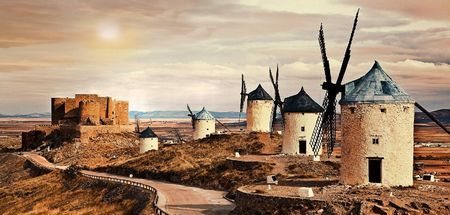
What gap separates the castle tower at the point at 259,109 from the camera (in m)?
75.2

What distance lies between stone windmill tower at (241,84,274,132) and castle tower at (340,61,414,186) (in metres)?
40.7

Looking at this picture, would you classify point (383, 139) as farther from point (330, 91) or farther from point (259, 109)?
point (259, 109)

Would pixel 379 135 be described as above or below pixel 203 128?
above

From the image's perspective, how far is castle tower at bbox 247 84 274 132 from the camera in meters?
75.2

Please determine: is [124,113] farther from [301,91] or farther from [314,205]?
[314,205]

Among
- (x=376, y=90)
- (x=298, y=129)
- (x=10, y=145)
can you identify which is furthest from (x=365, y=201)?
(x=10, y=145)

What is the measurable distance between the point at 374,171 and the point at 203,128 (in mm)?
52236

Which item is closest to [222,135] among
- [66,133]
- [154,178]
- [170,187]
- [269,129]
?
[269,129]

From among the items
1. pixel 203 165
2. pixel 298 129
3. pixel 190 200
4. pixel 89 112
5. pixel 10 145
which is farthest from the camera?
pixel 10 145

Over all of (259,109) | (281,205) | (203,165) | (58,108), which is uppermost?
(58,108)

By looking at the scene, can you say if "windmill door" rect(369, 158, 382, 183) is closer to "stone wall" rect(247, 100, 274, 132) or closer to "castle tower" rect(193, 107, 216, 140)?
"stone wall" rect(247, 100, 274, 132)

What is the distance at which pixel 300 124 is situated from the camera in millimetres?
57094

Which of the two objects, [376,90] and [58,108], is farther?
[58,108]

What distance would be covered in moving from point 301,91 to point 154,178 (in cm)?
1809
